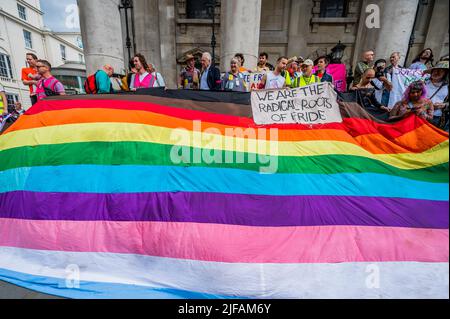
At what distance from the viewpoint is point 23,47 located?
2645 cm

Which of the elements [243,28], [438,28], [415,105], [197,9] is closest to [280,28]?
[197,9]

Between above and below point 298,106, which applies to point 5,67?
above

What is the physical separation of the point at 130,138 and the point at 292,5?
12112 mm

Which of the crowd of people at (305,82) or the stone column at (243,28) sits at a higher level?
the stone column at (243,28)

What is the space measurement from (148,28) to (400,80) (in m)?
11.5

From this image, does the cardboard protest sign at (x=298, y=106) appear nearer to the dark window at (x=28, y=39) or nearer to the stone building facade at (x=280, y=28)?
the stone building facade at (x=280, y=28)

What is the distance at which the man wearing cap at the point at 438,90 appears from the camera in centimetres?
325

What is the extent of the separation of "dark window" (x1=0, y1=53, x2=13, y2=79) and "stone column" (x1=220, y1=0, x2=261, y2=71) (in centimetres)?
2880

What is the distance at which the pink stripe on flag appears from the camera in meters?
1.78

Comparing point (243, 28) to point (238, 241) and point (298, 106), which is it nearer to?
point (298, 106)

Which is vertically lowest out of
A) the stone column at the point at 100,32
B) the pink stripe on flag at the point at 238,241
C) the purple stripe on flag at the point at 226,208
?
the pink stripe on flag at the point at 238,241

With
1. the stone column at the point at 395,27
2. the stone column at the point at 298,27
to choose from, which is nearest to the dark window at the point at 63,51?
the stone column at the point at 298,27

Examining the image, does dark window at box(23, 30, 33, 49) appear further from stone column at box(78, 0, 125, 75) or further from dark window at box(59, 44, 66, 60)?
stone column at box(78, 0, 125, 75)

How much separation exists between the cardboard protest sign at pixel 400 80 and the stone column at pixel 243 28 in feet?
13.4
